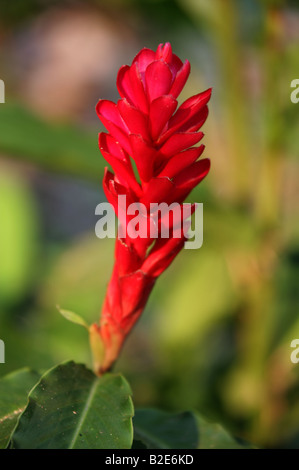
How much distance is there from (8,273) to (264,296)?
74cm

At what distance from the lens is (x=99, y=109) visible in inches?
18.1

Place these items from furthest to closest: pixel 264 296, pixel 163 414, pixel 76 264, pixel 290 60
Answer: pixel 76 264 → pixel 264 296 → pixel 290 60 → pixel 163 414

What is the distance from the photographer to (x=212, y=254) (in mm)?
1305

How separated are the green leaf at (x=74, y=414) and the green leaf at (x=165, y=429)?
8 centimetres

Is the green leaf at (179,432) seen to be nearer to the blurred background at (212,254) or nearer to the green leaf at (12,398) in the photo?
the green leaf at (12,398)

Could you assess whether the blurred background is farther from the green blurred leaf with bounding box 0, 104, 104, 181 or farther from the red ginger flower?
the red ginger flower

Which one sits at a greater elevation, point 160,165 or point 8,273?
point 160,165

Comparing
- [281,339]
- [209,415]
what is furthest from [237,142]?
[209,415]

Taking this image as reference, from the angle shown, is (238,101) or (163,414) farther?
(238,101)

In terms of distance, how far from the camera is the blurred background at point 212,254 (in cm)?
96

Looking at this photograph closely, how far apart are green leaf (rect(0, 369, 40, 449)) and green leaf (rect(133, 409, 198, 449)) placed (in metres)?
0.12

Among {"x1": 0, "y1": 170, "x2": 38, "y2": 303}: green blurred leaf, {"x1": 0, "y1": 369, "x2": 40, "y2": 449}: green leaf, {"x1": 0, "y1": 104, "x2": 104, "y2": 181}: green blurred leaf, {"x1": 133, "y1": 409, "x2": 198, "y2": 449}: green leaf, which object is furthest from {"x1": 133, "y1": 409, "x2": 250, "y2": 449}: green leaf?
{"x1": 0, "y1": 170, "x2": 38, "y2": 303}: green blurred leaf

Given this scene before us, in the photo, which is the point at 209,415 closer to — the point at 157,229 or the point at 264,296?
the point at 264,296

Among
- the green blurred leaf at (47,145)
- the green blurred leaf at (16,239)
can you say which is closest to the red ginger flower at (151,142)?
the green blurred leaf at (47,145)
